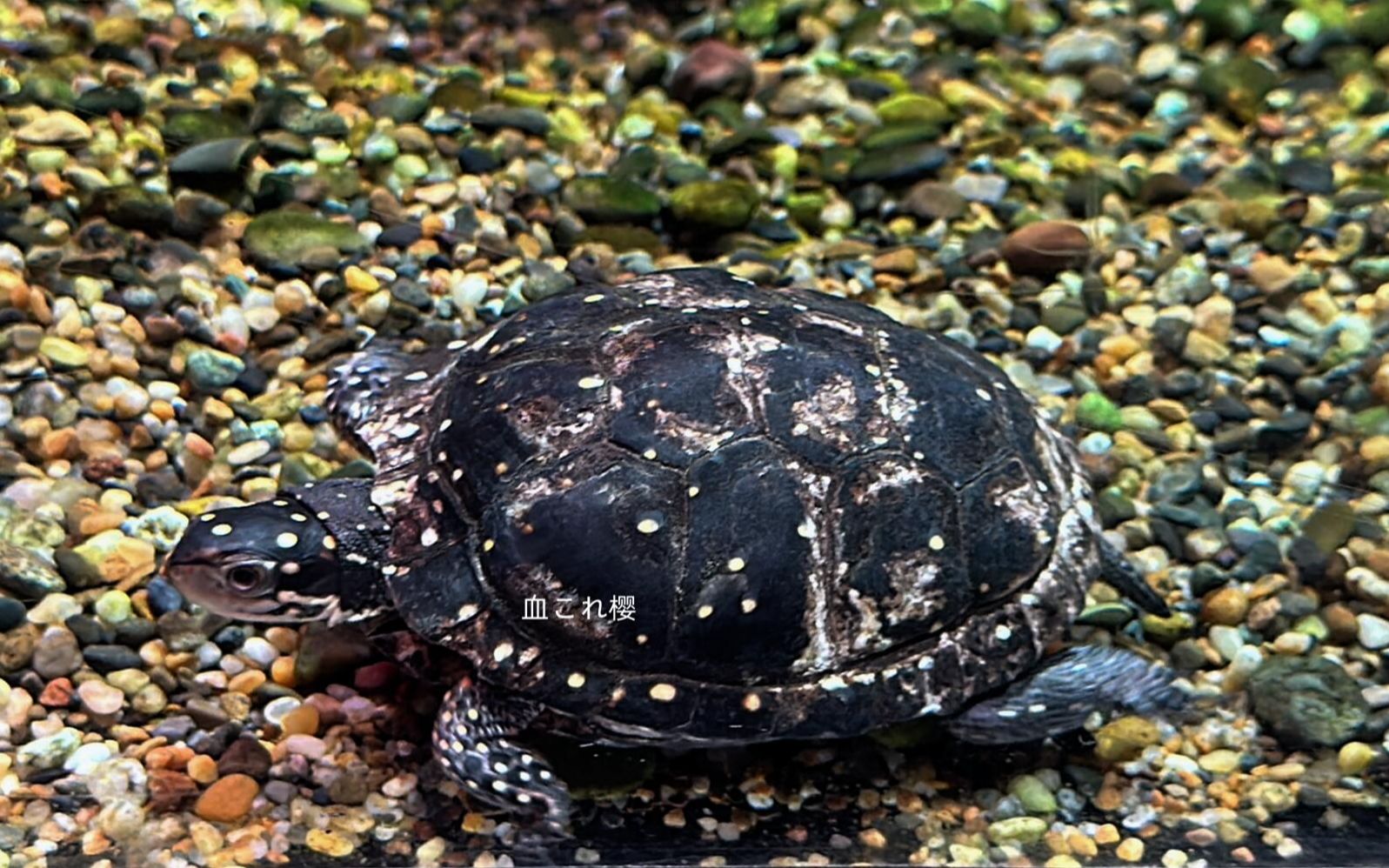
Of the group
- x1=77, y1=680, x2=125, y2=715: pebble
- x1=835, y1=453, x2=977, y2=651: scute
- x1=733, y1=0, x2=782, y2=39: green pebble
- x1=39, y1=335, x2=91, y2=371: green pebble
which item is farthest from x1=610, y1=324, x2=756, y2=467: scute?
x1=733, y1=0, x2=782, y2=39: green pebble

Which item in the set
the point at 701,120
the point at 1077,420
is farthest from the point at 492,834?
the point at 701,120

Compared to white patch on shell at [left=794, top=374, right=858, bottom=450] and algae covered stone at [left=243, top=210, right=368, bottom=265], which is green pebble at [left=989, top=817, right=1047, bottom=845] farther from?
algae covered stone at [left=243, top=210, right=368, bottom=265]

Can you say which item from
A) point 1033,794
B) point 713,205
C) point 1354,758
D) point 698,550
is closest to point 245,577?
point 698,550

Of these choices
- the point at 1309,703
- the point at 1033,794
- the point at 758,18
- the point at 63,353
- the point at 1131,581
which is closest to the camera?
the point at 1033,794

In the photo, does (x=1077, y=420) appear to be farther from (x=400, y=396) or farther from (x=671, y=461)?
(x=400, y=396)

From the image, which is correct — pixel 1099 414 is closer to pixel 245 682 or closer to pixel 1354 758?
pixel 1354 758

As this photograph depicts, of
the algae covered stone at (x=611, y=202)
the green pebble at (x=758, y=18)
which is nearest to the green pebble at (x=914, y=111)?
the green pebble at (x=758, y=18)
